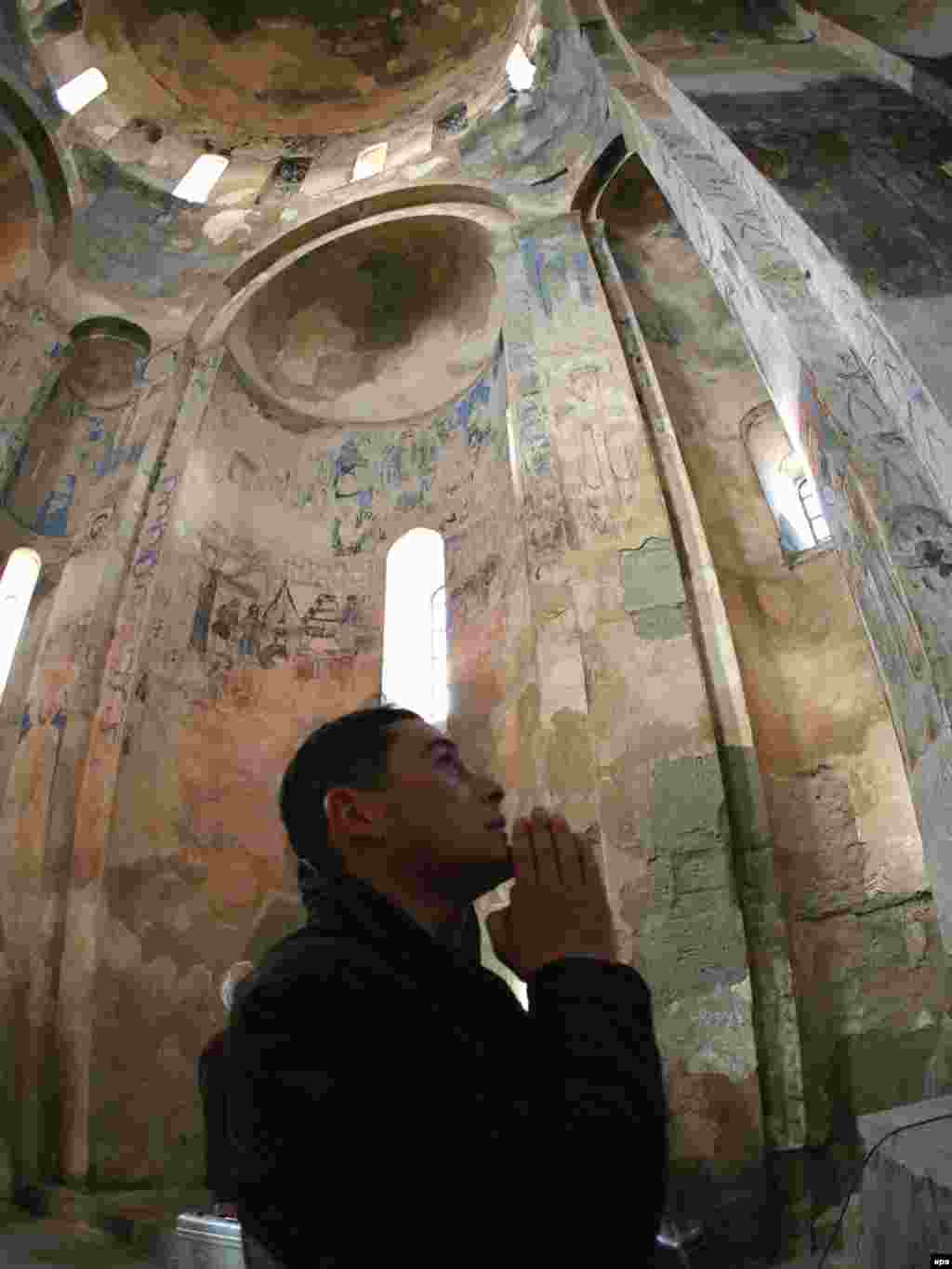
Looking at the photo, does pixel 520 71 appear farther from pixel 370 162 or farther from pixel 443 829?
pixel 443 829

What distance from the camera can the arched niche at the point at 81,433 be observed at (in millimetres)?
8070

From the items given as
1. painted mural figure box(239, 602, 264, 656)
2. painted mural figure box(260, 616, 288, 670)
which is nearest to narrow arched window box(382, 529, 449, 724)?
painted mural figure box(260, 616, 288, 670)

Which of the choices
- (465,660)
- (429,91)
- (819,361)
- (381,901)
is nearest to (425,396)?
(465,660)

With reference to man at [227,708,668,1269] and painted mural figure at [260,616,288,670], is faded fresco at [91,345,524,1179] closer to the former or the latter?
painted mural figure at [260,616,288,670]

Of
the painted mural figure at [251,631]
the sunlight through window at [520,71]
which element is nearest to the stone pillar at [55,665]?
the painted mural figure at [251,631]

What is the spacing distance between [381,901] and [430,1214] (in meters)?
0.41

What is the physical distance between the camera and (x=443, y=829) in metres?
1.39

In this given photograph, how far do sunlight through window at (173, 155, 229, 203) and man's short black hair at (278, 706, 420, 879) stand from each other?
10.4 metres

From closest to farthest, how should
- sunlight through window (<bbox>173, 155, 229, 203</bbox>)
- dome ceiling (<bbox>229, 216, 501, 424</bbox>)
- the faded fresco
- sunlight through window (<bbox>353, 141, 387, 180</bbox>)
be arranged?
the faded fresco, dome ceiling (<bbox>229, 216, 501, 424</bbox>), sunlight through window (<bbox>173, 155, 229, 203</bbox>), sunlight through window (<bbox>353, 141, 387, 180</bbox>)

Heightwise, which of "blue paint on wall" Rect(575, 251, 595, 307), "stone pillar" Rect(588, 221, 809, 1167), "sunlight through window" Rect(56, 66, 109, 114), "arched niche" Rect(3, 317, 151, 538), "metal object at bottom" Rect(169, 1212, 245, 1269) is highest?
"sunlight through window" Rect(56, 66, 109, 114)

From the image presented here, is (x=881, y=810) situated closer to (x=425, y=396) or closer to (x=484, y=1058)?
(x=484, y=1058)

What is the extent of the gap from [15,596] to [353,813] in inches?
293

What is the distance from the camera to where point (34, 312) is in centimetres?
862

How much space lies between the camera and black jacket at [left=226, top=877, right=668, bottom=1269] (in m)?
0.91
